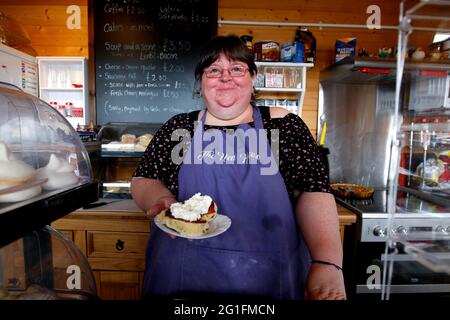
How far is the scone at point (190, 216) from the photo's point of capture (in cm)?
81

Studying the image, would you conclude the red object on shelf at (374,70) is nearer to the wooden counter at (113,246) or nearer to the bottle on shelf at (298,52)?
the bottle on shelf at (298,52)

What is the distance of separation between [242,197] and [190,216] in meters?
0.22

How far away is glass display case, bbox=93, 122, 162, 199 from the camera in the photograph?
1858 mm

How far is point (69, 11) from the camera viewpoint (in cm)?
242

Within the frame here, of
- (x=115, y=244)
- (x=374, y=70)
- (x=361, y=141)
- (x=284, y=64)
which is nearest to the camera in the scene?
(x=115, y=244)

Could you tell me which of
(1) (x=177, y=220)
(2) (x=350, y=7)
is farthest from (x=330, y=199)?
(2) (x=350, y=7)

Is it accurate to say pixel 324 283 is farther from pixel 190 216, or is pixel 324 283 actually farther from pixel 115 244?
pixel 115 244

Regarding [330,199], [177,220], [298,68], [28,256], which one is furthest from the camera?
[298,68]

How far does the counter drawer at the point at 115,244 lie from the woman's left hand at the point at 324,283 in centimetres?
109

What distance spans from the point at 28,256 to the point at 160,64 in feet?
6.42

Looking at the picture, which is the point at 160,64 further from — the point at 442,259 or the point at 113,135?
the point at 442,259

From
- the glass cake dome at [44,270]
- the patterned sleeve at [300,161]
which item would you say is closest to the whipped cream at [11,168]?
the glass cake dome at [44,270]

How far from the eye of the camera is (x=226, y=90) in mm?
1042

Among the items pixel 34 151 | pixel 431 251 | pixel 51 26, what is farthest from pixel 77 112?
pixel 431 251
